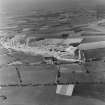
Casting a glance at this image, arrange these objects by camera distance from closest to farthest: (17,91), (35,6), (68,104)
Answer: (68,104)
(17,91)
(35,6)

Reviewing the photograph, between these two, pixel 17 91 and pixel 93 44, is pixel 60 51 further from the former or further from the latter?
pixel 17 91

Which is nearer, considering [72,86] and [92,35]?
[72,86]


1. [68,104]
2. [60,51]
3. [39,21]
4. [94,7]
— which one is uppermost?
[94,7]

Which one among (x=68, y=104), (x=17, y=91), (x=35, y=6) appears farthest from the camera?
(x=35, y=6)

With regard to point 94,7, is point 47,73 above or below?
below

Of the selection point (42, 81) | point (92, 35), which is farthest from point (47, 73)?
point (92, 35)

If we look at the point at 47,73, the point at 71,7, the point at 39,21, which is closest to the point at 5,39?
the point at 39,21
